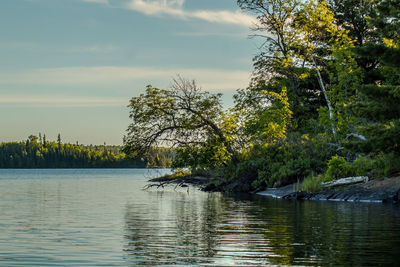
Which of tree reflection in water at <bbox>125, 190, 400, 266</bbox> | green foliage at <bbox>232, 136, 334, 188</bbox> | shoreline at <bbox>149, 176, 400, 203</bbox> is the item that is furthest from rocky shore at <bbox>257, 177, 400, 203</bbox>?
green foliage at <bbox>232, 136, 334, 188</bbox>

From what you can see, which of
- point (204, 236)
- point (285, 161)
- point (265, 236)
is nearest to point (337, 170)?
point (285, 161)

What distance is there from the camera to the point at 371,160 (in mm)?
32031

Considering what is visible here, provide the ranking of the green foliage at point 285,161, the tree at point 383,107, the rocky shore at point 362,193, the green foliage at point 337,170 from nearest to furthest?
the tree at point 383,107, the rocky shore at point 362,193, the green foliage at point 337,170, the green foliage at point 285,161

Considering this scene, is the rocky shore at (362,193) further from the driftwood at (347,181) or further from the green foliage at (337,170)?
the green foliage at (337,170)

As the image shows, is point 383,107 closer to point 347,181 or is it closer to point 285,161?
point 347,181

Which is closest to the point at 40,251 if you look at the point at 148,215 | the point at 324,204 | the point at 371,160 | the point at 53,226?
the point at 53,226

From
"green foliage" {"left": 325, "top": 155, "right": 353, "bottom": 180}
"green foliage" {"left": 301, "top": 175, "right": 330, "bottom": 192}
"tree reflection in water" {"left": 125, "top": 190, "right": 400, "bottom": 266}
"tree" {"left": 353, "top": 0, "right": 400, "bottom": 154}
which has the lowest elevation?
"tree reflection in water" {"left": 125, "top": 190, "right": 400, "bottom": 266}

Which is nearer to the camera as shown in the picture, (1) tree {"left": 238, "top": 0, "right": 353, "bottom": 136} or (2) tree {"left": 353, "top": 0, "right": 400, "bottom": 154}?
(2) tree {"left": 353, "top": 0, "right": 400, "bottom": 154}

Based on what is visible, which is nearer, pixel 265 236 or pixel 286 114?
pixel 265 236

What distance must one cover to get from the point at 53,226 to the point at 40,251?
5.95 metres

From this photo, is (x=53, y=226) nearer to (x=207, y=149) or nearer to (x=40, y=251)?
(x=40, y=251)

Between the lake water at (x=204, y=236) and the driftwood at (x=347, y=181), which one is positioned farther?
the driftwood at (x=347, y=181)

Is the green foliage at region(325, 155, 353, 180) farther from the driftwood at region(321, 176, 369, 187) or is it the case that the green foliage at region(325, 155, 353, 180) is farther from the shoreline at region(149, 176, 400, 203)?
the shoreline at region(149, 176, 400, 203)

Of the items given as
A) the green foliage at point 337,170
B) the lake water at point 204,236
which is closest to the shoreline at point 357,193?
the green foliage at point 337,170
